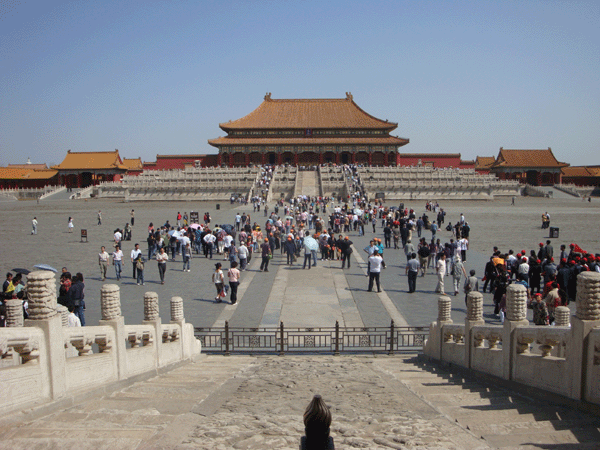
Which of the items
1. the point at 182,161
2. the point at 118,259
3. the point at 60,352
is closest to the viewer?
the point at 60,352

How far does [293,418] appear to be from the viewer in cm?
468

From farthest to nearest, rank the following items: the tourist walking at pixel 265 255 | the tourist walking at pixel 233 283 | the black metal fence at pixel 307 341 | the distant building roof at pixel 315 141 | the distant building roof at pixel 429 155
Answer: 1. the distant building roof at pixel 429 155
2. the distant building roof at pixel 315 141
3. the tourist walking at pixel 265 255
4. the tourist walking at pixel 233 283
5. the black metal fence at pixel 307 341

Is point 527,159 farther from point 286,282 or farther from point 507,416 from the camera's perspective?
point 507,416

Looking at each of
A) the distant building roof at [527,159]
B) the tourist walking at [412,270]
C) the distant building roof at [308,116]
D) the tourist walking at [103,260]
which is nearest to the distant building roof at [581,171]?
the distant building roof at [527,159]

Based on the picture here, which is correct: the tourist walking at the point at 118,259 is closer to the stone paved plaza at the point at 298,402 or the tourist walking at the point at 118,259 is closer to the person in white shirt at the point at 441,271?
the stone paved plaza at the point at 298,402

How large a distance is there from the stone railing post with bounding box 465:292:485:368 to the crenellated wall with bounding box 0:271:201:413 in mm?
4801

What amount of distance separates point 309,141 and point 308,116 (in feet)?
25.9

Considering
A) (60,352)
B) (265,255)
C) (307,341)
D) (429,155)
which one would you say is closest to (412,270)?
(307,341)

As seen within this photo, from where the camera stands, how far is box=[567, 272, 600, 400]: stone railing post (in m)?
4.85

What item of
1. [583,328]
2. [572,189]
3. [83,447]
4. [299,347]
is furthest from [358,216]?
[572,189]

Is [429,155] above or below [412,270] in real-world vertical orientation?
above

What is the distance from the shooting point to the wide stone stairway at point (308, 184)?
47500mm

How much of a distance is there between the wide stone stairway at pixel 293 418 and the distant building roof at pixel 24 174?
6896 cm

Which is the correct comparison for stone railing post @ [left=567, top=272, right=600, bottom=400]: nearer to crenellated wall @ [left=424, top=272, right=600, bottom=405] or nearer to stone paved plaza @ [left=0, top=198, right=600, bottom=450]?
crenellated wall @ [left=424, top=272, right=600, bottom=405]
